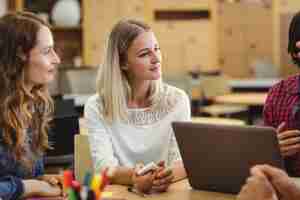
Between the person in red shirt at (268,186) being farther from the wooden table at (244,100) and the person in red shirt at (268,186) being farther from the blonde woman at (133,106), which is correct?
the wooden table at (244,100)

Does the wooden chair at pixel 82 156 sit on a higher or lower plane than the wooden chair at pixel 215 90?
higher

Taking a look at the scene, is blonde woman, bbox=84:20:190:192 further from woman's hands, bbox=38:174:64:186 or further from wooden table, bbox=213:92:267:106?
wooden table, bbox=213:92:267:106

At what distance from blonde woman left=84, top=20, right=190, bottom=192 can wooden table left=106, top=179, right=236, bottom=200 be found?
30 cm

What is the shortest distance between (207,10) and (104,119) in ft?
18.2

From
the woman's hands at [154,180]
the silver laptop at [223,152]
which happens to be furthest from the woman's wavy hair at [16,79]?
the silver laptop at [223,152]

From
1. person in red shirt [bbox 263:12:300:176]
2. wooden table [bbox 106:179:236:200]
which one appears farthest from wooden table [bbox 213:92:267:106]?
wooden table [bbox 106:179:236:200]

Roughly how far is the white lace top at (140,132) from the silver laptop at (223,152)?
1.61 ft

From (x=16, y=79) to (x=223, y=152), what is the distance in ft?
2.43

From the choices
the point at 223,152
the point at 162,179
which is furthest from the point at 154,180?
the point at 223,152

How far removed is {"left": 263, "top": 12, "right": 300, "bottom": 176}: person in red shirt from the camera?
2.07 metres

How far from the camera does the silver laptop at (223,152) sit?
154 cm

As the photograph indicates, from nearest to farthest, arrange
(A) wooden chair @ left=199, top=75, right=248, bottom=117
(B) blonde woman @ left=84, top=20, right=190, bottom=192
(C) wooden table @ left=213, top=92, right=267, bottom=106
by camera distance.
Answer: (B) blonde woman @ left=84, top=20, right=190, bottom=192 → (C) wooden table @ left=213, top=92, right=267, bottom=106 → (A) wooden chair @ left=199, top=75, right=248, bottom=117

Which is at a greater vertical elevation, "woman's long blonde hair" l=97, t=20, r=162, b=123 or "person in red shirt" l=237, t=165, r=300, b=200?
"woman's long blonde hair" l=97, t=20, r=162, b=123

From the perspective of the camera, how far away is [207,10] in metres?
7.57
